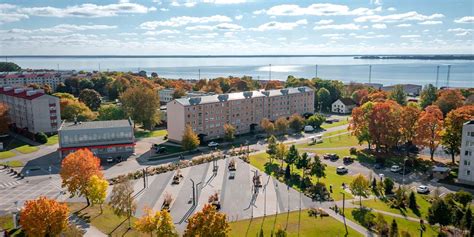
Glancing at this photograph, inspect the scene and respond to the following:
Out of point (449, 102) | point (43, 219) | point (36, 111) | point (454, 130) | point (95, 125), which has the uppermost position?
point (449, 102)

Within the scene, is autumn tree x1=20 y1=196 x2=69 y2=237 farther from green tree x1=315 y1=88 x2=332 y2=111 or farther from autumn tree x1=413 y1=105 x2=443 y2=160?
green tree x1=315 y1=88 x2=332 y2=111

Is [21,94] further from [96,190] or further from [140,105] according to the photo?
[96,190]

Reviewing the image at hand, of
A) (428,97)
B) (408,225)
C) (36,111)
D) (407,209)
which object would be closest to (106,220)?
(408,225)

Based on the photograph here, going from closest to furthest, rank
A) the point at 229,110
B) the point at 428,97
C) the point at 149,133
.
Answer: the point at 229,110, the point at 149,133, the point at 428,97

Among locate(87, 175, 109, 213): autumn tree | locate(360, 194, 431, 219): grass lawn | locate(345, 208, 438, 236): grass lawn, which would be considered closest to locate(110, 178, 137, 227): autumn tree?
locate(87, 175, 109, 213): autumn tree

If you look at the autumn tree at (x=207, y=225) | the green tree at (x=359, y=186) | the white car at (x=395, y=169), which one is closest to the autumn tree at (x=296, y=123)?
the white car at (x=395, y=169)

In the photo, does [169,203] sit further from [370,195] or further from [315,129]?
[315,129]

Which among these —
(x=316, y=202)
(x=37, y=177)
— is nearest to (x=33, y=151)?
(x=37, y=177)
